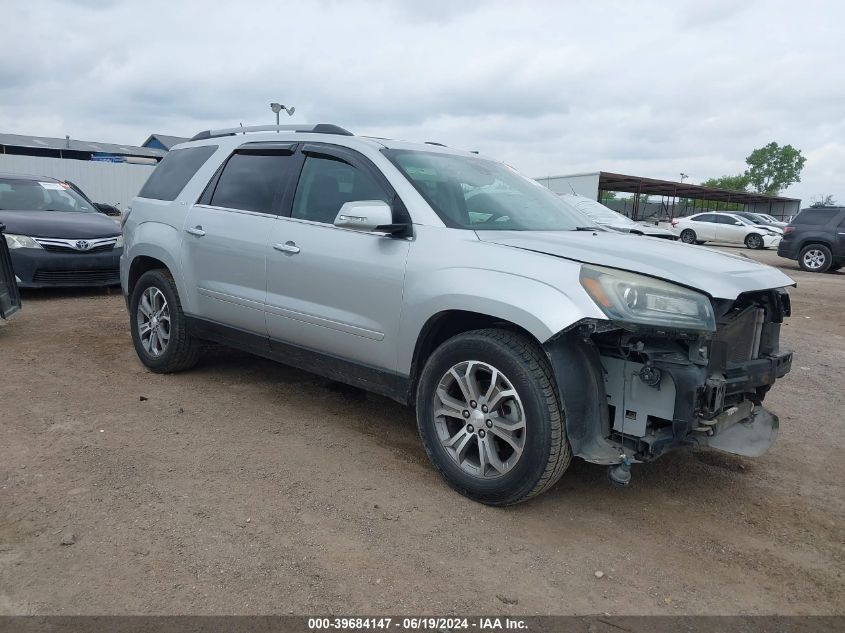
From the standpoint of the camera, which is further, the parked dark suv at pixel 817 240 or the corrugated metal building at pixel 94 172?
the corrugated metal building at pixel 94 172

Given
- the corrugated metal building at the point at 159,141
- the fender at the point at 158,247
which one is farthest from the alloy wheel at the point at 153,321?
the corrugated metal building at the point at 159,141

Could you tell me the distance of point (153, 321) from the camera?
5418 millimetres

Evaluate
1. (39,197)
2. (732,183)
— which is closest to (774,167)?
(732,183)

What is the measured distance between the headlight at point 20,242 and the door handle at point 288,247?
5.93 metres

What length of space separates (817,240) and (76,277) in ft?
51.7

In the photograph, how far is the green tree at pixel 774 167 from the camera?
94750mm

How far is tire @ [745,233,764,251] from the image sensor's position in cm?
2608

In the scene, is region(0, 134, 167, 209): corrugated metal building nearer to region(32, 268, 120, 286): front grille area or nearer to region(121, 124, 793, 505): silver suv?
region(32, 268, 120, 286): front grille area

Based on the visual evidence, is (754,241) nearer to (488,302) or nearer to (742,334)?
(742,334)

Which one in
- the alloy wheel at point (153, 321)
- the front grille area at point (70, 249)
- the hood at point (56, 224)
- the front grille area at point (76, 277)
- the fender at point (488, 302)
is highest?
the fender at point (488, 302)

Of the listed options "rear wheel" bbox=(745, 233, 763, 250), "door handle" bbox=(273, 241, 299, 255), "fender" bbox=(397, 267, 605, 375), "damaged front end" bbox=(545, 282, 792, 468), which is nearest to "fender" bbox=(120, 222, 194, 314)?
"door handle" bbox=(273, 241, 299, 255)

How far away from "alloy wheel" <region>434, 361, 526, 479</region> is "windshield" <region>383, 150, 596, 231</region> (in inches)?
33.1

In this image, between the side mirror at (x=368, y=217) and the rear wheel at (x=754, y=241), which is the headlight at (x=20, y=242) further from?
the rear wheel at (x=754, y=241)

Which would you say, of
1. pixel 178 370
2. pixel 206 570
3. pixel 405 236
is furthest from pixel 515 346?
pixel 178 370
